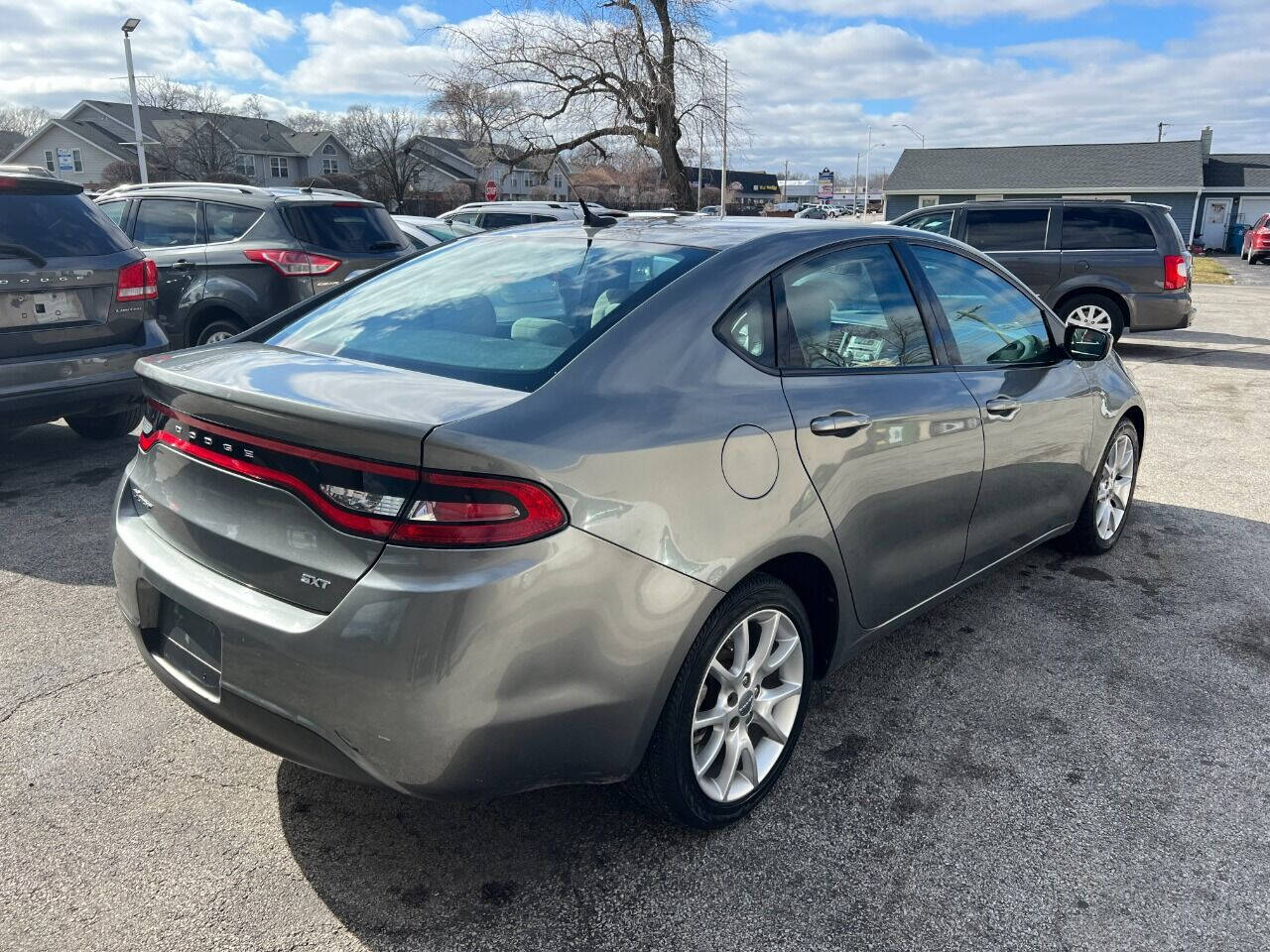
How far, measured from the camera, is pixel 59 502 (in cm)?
535

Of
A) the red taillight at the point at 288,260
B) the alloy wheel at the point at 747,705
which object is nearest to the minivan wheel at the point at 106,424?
the red taillight at the point at 288,260

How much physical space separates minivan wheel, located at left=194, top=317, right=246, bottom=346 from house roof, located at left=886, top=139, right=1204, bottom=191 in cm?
4499

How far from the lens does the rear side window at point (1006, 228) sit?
38.1ft

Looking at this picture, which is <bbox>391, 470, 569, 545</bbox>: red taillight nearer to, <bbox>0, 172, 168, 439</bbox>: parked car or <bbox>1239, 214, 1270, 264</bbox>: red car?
<bbox>0, 172, 168, 439</bbox>: parked car

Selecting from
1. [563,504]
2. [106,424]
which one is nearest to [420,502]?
[563,504]

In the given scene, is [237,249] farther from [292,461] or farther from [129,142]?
[129,142]

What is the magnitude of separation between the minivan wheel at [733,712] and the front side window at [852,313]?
73 centimetres

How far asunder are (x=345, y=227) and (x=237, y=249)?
0.93 m

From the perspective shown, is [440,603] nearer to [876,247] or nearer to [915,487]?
[915,487]

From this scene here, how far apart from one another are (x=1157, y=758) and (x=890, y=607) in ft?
3.08

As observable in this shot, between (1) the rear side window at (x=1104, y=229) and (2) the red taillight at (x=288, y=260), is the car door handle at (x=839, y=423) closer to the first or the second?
(2) the red taillight at (x=288, y=260)

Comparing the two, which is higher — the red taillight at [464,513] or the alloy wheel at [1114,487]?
the red taillight at [464,513]

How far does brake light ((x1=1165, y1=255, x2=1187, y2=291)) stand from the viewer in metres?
11.1

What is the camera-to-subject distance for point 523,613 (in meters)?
2.01
